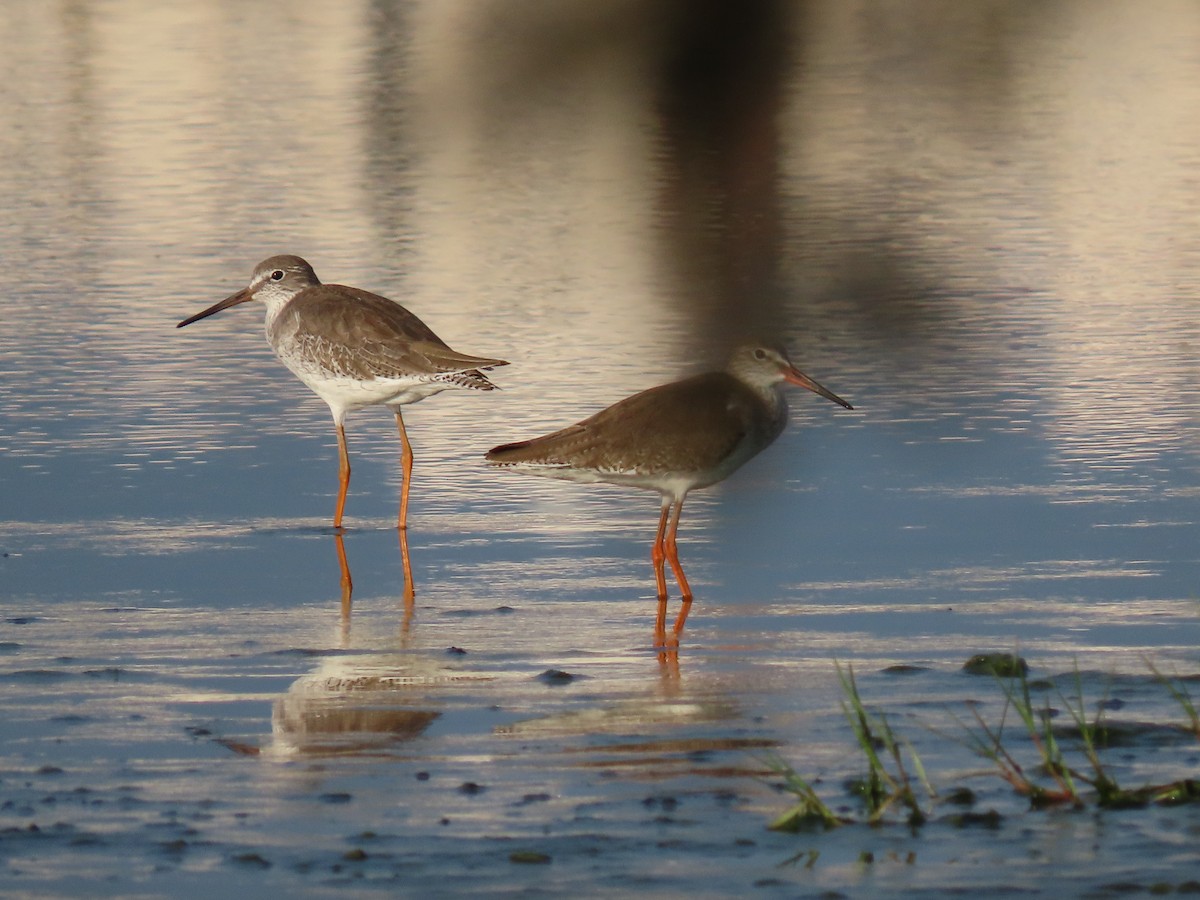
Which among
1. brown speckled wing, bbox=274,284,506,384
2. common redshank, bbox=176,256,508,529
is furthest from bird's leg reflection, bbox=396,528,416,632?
brown speckled wing, bbox=274,284,506,384

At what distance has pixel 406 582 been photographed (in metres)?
7.64

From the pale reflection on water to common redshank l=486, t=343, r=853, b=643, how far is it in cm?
30

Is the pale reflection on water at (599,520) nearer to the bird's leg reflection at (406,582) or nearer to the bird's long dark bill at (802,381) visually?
the bird's leg reflection at (406,582)

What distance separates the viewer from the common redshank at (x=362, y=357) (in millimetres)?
9062

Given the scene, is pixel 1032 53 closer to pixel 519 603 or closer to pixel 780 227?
pixel 519 603

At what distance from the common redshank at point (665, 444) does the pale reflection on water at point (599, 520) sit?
0.30 metres

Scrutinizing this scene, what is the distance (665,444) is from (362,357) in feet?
6.21

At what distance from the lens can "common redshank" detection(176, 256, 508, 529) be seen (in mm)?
9062

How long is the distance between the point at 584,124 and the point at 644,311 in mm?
5315

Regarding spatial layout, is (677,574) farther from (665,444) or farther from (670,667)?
(670,667)

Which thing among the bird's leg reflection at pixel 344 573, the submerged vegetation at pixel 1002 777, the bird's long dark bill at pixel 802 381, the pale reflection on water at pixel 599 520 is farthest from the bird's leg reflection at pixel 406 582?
the submerged vegetation at pixel 1002 777

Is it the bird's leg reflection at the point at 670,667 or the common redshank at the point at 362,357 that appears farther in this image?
the common redshank at the point at 362,357

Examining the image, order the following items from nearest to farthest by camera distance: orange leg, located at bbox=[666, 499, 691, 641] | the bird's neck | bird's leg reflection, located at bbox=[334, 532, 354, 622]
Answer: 1. orange leg, located at bbox=[666, 499, 691, 641]
2. bird's leg reflection, located at bbox=[334, 532, 354, 622]
3. the bird's neck

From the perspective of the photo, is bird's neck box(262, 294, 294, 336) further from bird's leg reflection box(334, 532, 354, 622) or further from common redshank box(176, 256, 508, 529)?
bird's leg reflection box(334, 532, 354, 622)
